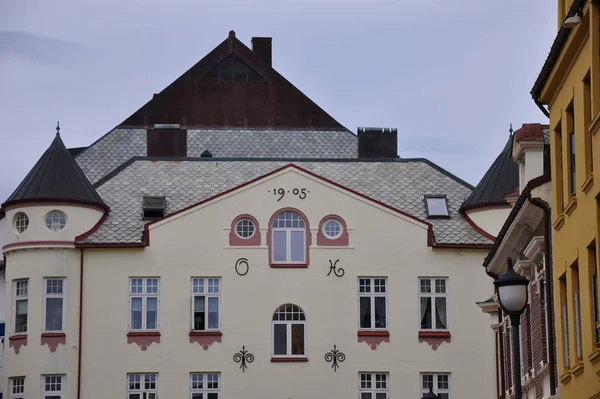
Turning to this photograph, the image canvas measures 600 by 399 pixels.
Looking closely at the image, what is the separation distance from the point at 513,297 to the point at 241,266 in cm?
3419

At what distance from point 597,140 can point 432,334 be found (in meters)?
32.1

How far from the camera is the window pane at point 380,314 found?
2212 inches

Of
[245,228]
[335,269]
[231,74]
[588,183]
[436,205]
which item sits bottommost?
[588,183]

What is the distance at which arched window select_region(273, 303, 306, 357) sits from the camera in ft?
183

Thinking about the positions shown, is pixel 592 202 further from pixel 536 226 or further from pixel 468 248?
pixel 468 248

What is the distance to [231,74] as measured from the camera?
7575 centimetres

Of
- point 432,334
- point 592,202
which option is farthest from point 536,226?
point 432,334

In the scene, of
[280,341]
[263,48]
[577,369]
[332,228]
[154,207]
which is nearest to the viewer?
[577,369]

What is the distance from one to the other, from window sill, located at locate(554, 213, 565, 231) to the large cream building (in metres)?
26.9

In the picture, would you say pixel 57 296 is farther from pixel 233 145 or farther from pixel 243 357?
pixel 233 145

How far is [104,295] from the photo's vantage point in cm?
5584

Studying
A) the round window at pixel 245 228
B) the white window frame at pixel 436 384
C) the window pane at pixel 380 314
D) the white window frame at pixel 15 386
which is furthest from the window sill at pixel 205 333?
the white window frame at pixel 436 384

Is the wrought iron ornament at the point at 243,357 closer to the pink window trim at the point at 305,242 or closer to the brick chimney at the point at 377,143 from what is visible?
the pink window trim at the point at 305,242

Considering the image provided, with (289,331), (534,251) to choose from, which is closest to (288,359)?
(289,331)
